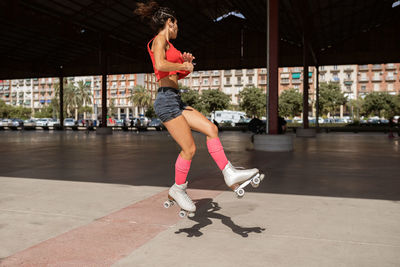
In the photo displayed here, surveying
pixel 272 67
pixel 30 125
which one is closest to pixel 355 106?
pixel 30 125

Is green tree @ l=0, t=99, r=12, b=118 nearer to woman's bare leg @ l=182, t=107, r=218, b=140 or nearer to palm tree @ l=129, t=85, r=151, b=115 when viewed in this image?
palm tree @ l=129, t=85, r=151, b=115

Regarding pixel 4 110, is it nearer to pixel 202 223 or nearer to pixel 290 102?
A: pixel 290 102

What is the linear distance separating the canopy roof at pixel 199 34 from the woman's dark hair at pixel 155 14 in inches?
593

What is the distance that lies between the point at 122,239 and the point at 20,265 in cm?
84

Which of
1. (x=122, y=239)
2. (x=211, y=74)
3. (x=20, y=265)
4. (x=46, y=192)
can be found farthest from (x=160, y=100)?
(x=211, y=74)

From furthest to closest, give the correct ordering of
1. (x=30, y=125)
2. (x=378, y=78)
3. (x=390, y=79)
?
(x=378, y=78), (x=390, y=79), (x=30, y=125)

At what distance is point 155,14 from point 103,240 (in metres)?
2.11

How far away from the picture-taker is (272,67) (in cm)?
1323

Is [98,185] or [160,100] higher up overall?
[160,100]

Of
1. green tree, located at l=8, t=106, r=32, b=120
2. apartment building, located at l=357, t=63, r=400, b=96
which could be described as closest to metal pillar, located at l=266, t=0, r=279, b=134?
apartment building, located at l=357, t=63, r=400, b=96

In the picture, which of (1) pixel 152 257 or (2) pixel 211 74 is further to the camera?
(2) pixel 211 74

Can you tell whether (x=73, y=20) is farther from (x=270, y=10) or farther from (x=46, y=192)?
(x=46, y=192)

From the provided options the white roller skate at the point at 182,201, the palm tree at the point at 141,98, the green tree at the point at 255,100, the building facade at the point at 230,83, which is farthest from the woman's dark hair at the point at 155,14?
the palm tree at the point at 141,98

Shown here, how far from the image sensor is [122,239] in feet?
10.4
